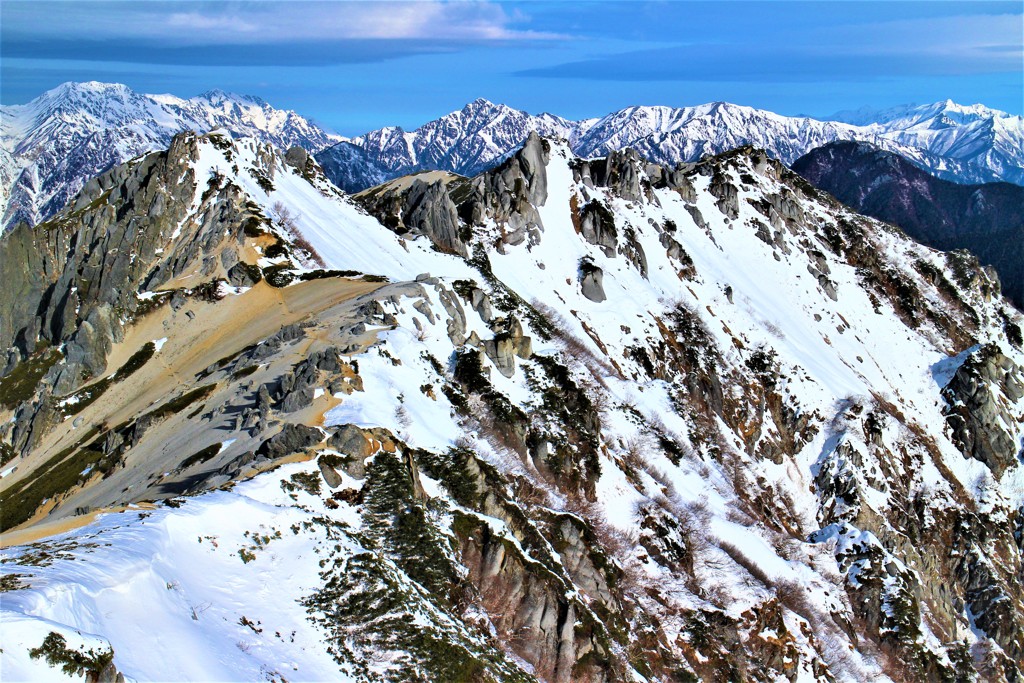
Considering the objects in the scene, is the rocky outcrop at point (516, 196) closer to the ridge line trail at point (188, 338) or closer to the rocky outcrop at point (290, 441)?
the ridge line trail at point (188, 338)

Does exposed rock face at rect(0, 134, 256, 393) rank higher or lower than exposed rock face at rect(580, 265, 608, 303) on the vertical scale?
lower

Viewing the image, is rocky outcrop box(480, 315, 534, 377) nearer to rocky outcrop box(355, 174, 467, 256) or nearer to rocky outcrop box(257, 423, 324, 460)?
rocky outcrop box(257, 423, 324, 460)

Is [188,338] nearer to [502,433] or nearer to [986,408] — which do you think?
[502,433]

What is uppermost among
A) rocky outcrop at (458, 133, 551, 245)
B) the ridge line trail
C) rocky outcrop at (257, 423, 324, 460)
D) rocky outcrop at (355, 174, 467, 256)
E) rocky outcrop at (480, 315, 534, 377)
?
rocky outcrop at (458, 133, 551, 245)

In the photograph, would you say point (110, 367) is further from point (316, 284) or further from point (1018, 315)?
point (1018, 315)

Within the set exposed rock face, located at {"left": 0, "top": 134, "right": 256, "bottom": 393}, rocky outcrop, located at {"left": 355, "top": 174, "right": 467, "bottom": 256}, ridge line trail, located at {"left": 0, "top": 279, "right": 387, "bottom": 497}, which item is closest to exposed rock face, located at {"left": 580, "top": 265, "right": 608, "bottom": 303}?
rocky outcrop, located at {"left": 355, "top": 174, "right": 467, "bottom": 256}

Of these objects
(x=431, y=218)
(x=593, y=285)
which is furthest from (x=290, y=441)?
(x=593, y=285)

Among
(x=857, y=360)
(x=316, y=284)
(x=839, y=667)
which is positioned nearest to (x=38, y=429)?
(x=316, y=284)
